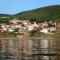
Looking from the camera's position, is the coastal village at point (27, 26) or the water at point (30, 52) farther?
the coastal village at point (27, 26)

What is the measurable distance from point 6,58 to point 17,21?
344 feet

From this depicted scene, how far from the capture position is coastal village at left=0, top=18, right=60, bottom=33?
4424 inches

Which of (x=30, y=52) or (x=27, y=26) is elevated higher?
(x=30, y=52)

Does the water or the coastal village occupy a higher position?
the water

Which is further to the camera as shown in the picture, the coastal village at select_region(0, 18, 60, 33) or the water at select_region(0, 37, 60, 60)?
the coastal village at select_region(0, 18, 60, 33)

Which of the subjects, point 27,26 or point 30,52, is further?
point 27,26

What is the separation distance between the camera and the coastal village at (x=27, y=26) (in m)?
112

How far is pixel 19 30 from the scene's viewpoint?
113 m

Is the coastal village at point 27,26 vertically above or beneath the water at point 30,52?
beneath

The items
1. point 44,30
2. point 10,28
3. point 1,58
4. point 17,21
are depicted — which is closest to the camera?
point 1,58

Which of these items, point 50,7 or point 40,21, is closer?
point 40,21

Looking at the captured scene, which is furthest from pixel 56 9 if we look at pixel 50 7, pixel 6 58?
pixel 6 58

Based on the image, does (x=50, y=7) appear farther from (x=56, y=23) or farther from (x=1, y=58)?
(x=1, y=58)

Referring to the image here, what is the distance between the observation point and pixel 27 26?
4847 inches
